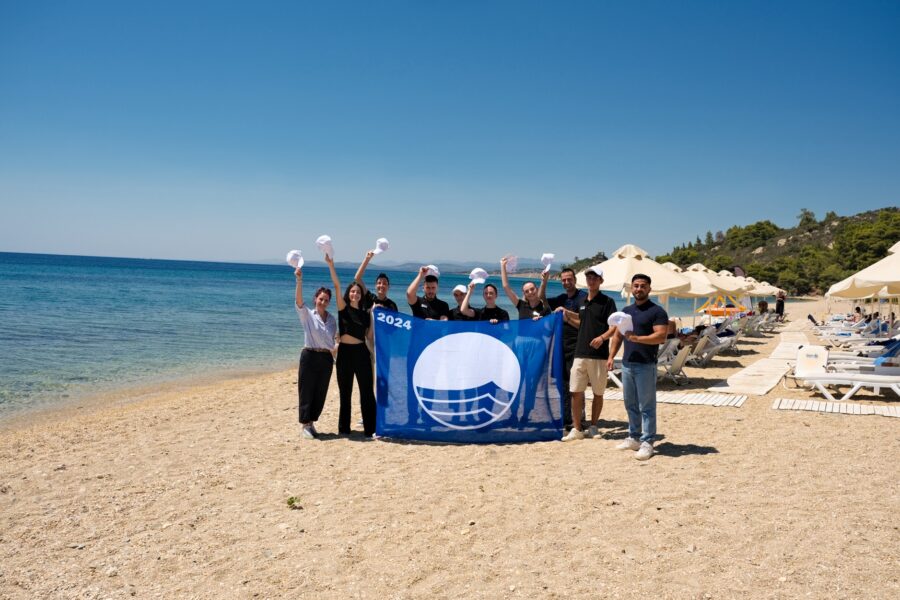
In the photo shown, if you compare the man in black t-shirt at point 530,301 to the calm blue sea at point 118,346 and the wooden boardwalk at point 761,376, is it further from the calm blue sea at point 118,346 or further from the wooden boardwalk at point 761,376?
the calm blue sea at point 118,346

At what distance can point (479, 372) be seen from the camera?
6512 mm

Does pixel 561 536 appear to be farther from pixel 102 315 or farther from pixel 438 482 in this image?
pixel 102 315

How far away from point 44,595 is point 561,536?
122 inches

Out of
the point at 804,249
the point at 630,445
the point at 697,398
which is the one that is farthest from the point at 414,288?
the point at 804,249

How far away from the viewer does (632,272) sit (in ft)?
36.7

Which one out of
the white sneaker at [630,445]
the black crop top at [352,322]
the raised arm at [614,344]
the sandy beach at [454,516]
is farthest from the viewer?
the black crop top at [352,322]

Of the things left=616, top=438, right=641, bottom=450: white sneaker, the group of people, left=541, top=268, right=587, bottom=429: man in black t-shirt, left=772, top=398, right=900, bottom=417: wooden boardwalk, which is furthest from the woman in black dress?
left=772, top=398, right=900, bottom=417: wooden boardwalk

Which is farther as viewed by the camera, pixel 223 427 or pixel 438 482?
pixel 223 427

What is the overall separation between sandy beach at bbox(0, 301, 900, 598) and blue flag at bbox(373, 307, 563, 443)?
0.91 feet

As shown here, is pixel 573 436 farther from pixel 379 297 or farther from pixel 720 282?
pixel 720 282

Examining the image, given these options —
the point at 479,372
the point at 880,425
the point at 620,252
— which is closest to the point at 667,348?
the point at 620,252

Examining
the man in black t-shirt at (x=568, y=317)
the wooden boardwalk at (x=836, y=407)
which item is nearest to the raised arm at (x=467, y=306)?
the man in black t-shirt at (x=568, y=317)

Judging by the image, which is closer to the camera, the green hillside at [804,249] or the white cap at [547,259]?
the white cap at [547,259]

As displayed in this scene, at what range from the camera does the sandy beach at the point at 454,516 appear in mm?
3533
